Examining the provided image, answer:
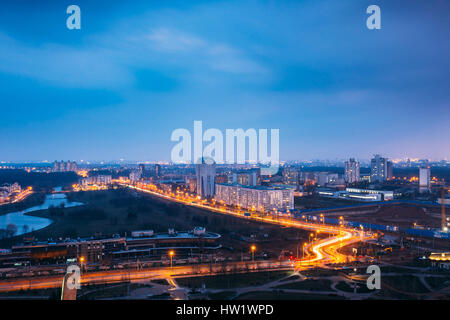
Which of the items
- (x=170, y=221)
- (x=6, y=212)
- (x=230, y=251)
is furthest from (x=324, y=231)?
(x=6, y=212)

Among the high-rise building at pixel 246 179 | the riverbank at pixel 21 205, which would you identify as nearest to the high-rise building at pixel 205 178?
the high-rise building at pixel 246 179

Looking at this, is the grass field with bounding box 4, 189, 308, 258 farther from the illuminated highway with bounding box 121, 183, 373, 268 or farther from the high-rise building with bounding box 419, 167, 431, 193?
the high-rise building with bounding box 419, 167, 431, 193

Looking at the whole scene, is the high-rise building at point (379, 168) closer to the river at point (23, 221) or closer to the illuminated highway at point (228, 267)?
the illuminated highway at point (228, 267)

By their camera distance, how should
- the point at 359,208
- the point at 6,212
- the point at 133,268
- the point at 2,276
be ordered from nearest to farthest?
1. the point at 2,276
2. the point at 133,268
3. the point at 359,208
4. the point at 6,212
